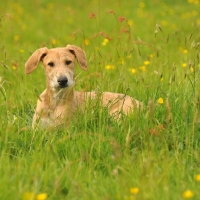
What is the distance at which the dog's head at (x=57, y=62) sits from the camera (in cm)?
583

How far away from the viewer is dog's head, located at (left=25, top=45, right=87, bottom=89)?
5.83m

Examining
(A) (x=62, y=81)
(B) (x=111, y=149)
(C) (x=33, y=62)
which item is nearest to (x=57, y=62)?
(C) (x=33, y=62)

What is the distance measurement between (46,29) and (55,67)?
6.26 meters

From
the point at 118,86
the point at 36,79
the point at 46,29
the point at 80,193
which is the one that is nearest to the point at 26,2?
the point at 46,29

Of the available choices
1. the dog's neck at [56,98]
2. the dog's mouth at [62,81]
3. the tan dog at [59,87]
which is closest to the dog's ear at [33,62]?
the tan dog at [59,87]

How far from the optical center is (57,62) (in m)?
6.01

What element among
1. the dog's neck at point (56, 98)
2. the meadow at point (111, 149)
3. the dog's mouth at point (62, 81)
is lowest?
the meadow at point (111, 149)

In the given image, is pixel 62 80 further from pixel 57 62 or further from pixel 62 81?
pixel 57 62

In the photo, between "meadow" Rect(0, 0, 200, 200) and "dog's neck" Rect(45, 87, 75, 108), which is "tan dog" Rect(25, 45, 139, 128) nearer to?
"dog's neck" Rect(45, 87, 75, 108)

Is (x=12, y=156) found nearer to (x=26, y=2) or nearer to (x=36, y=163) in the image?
(x=36, y=163)

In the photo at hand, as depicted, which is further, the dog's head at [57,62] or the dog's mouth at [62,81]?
the dog's head at [57,62]

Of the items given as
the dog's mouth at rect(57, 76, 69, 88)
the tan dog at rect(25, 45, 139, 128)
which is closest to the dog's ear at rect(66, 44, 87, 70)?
the tan dog at rect(25, 45, 139, 128)

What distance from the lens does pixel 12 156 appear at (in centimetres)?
494

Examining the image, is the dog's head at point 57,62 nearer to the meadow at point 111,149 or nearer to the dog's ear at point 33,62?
the dog's ear at point 33,62
